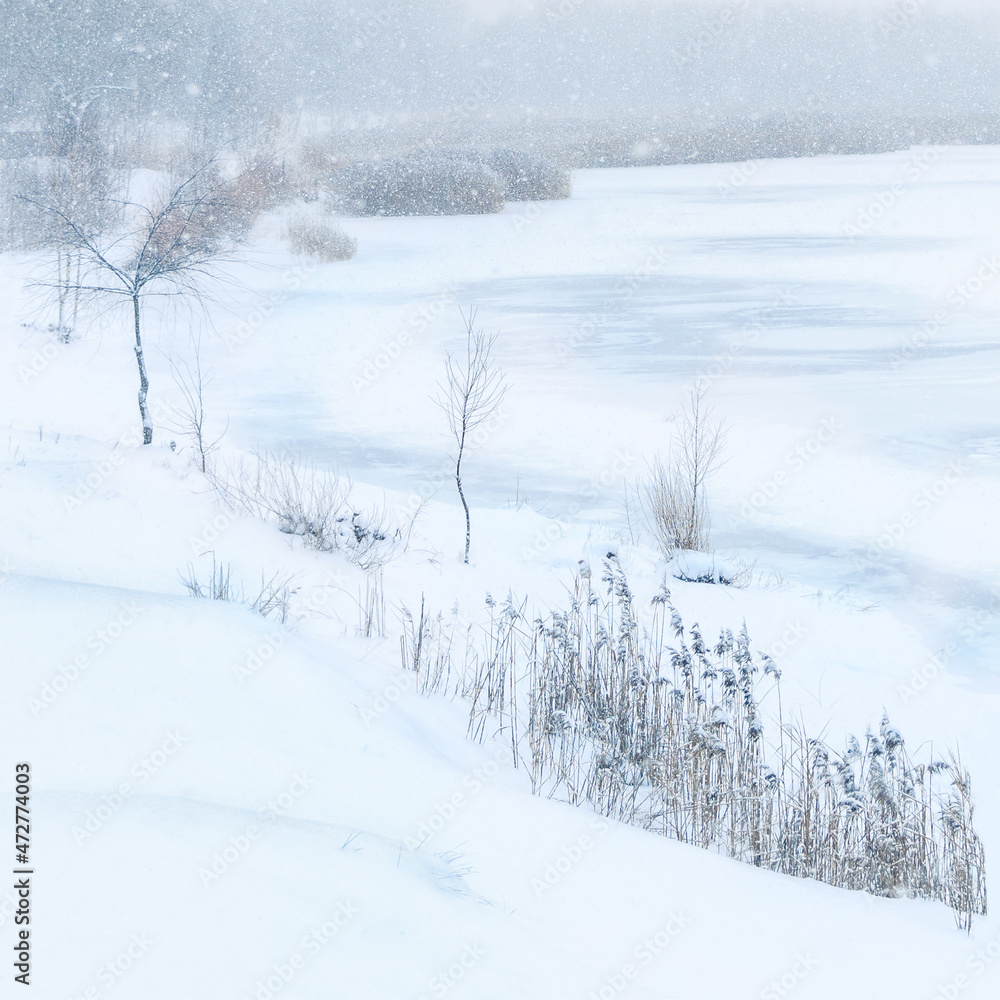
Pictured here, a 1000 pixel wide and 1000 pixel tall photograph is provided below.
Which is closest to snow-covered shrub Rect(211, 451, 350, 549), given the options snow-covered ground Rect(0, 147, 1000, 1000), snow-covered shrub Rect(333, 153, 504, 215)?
snow-covered ground Rect(0, 147, 1000, 1000)

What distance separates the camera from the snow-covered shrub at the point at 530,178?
112 ft

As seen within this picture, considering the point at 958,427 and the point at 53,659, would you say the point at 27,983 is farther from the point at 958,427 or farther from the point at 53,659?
the point at 958,427

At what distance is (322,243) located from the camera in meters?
23.5

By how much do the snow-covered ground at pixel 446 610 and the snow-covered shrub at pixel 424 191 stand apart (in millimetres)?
13010

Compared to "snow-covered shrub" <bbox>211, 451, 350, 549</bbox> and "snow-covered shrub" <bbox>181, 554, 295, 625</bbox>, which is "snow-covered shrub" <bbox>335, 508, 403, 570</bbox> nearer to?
"snow-covered shrub" <bbox>211, 451, 350, 549</bbox>

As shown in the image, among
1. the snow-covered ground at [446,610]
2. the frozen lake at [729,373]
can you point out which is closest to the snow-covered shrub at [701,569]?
the snow-covered ground at [446,610]

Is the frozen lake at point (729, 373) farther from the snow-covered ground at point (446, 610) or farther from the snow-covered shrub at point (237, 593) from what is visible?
the snow-covered shrub at point (237, 593)

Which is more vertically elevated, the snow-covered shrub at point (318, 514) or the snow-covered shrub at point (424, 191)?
the snow-covered shrub at point (424, 191)

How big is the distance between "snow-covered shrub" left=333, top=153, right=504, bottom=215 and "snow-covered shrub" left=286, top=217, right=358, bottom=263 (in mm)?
8022

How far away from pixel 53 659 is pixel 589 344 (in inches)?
500

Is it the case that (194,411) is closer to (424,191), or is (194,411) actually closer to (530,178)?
(424,191)

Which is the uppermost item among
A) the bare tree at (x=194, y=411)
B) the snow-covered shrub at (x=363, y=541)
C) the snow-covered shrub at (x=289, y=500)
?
the bare tree at (x=194, y=411)

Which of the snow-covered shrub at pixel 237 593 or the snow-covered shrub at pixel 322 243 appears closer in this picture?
the snow-covered shrub at pixel 237 593

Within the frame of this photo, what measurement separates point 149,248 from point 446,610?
10803 millimetres
